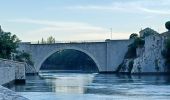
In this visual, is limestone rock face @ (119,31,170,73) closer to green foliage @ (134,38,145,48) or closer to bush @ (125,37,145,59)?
green foliage @ (134,38,145,48)

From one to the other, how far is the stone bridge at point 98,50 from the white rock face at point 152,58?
13483 millimetres

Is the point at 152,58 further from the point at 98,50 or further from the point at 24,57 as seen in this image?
the point at 24,57

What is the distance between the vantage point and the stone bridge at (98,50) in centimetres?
12294

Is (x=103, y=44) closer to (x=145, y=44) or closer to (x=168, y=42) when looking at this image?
(x=145, y=44)

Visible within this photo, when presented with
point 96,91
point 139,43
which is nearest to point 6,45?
point 96,91

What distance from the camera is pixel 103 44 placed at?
123750mm

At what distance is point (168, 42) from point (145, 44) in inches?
356

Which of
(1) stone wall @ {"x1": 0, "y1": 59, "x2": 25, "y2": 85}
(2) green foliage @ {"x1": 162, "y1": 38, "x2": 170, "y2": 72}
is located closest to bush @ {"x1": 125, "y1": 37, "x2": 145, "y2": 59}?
(2) green foliage @ {"x1": 162, "y1": 38, "x2": 170, "y2": 72}

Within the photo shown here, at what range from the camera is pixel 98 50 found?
124 meters

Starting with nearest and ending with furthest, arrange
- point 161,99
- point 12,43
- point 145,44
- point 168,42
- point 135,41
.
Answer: point 161,99 → point 12,43 → point 168,42 → point 145,44 → point 135,41

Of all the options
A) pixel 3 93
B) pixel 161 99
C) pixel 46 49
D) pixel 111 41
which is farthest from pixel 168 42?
A: pixel 3 93

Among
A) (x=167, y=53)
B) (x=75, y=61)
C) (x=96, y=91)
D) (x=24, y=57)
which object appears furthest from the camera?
(x=75, y=61)

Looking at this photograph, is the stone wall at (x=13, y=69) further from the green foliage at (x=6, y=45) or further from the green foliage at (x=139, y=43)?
the green foliage at (x=139, y=43)

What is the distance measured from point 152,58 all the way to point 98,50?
21360 mm
